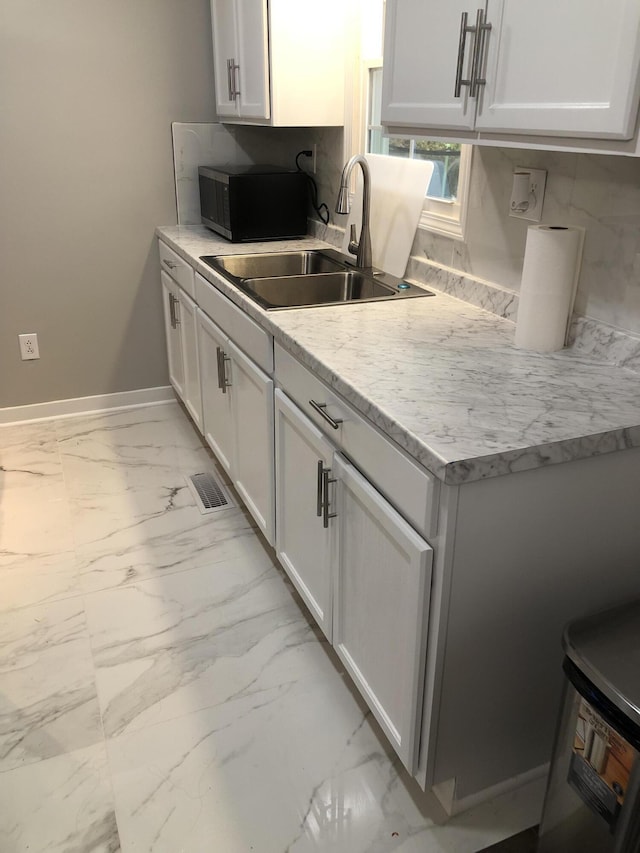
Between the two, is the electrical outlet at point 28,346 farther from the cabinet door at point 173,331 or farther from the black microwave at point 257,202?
the black microwave at point 257,202

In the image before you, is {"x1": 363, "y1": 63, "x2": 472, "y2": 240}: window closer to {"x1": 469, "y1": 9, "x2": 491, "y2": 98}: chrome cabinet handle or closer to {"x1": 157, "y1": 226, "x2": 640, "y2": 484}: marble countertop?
{"x1": 157, "y1": 226, "x2": 640, "y2": 484}: marble countertop

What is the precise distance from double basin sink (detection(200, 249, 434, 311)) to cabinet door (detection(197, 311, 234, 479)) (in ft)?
0.70

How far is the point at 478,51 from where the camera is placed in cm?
140

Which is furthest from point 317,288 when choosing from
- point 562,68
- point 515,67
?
point 562,68

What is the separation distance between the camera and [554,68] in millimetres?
1244

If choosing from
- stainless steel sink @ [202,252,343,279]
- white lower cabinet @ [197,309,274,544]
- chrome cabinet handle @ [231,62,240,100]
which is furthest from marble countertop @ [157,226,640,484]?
chrome cabinet handle @ [231,62,240,100]

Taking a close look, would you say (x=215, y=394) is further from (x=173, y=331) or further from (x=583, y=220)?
(x=583, y=220)

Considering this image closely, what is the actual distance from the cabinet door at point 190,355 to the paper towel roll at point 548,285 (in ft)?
4.79

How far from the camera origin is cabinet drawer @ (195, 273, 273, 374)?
77.7 inches

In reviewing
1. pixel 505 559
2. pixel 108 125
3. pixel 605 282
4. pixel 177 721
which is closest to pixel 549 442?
pixel 505 559

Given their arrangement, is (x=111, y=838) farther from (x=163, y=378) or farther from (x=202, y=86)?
(x=202, y=86)

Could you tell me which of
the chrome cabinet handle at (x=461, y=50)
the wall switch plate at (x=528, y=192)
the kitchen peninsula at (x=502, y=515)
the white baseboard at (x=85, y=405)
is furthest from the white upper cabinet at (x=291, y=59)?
the white baseboard at (x=85, y=405)

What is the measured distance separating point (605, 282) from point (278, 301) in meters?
1.14

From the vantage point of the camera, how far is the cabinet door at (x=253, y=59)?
2.49 m
